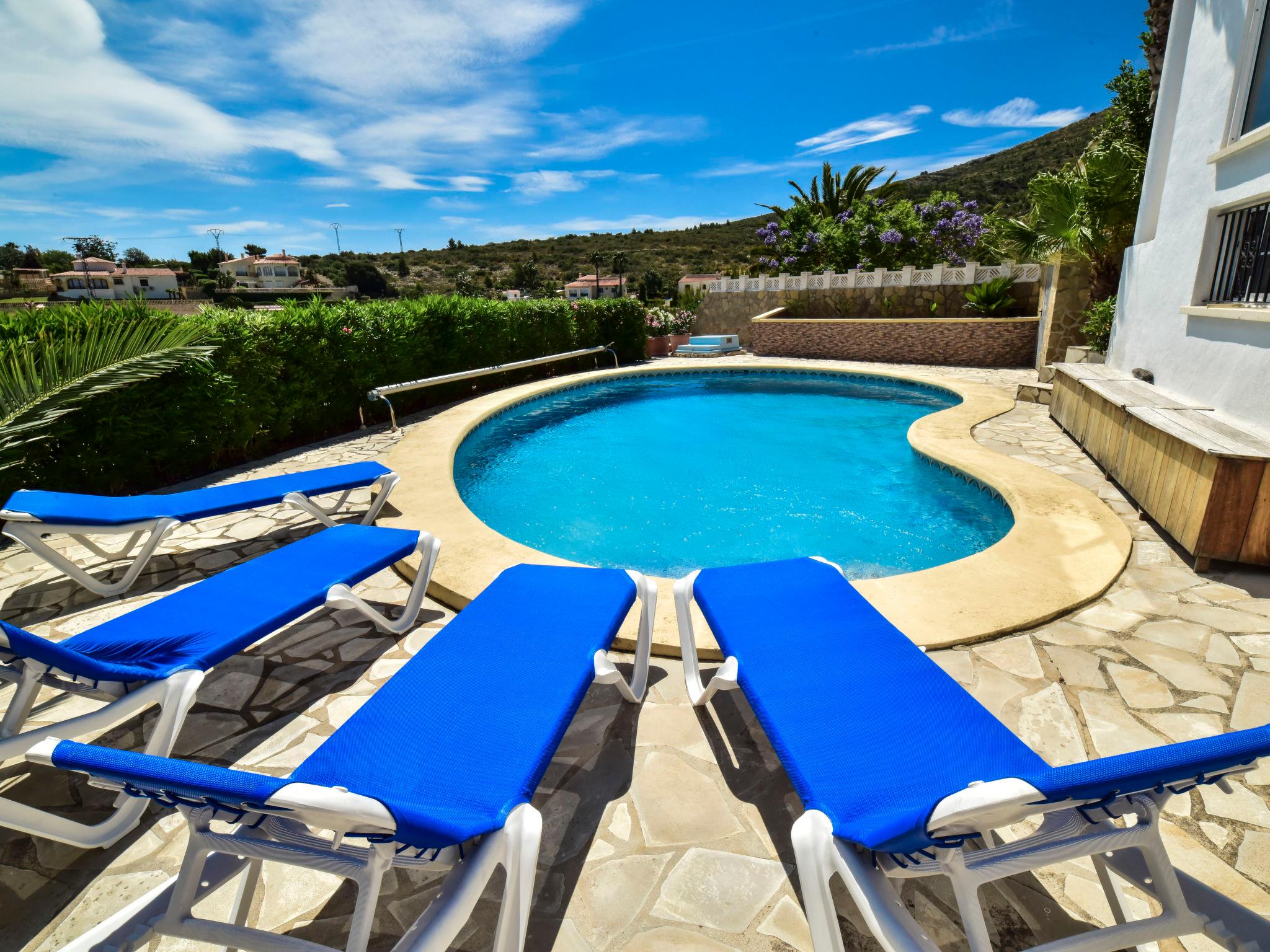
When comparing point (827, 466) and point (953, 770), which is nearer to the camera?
point (953, 770)

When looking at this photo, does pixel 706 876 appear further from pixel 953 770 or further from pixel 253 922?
pixel 253 922

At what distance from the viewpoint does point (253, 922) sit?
1.79 metres

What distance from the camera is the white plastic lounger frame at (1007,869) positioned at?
126 centimetres

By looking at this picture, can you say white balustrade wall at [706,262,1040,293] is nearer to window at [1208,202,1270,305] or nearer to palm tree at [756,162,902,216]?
palm tree at [756,162,902,216]

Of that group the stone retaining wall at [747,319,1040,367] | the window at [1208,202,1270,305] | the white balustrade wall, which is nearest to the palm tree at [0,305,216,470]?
the window at [1208,202,1270,305]

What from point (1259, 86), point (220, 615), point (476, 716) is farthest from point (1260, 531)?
point (220, 615)

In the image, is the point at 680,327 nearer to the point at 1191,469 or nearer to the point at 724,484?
the point at 724,484

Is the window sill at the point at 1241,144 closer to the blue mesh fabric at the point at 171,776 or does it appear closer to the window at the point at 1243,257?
the window at the point at 1243,257

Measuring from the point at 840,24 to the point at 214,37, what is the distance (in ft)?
64.1

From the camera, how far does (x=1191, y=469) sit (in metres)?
4.02

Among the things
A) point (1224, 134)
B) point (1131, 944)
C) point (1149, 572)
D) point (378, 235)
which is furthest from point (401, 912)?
point (378, 235)

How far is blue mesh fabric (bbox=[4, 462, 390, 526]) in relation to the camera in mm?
3541

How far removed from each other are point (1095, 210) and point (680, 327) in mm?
12573

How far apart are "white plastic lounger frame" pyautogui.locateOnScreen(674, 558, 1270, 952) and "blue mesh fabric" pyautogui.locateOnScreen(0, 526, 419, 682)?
7.93 feet
